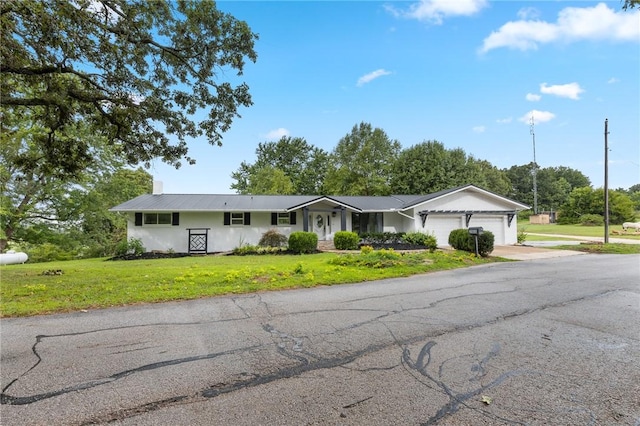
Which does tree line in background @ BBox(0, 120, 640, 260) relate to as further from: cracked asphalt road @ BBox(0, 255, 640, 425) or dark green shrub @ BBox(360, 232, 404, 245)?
dark green shrub @ BBox(360, 232, 404, 245)

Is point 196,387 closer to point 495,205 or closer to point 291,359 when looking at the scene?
point 291,359

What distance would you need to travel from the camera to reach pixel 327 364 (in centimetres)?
340

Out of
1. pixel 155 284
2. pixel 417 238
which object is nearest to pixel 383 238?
pixel 417 238

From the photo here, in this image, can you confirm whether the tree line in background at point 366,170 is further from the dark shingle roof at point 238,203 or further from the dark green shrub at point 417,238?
the dark green shrub at point 417,238

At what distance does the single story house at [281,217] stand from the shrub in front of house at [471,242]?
4.76 metres

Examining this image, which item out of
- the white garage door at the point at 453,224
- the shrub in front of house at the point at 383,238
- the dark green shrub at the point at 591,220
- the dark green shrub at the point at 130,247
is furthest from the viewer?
the dark green shrub at the point at 591,220

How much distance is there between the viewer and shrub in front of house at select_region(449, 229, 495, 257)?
46.4 ft

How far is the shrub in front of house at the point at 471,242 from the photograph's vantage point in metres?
14.1

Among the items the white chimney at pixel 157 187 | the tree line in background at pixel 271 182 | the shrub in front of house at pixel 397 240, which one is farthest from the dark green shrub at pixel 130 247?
the shrub in front of house at pixel 397 240

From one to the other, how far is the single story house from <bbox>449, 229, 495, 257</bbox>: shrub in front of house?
15.6ft

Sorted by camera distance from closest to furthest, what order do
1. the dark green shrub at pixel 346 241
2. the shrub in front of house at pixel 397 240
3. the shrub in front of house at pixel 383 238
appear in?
the dark green shrub at pixel 346 241 → the shrub in front of house at pixel 397 240 → the shrub in front of house at pixel 383 238

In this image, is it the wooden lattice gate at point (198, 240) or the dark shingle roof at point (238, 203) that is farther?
the wooden lattice gate at point (198, 240)

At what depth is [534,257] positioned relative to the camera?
14688 mm

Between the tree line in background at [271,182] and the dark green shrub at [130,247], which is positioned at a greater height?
the tree line in background at [271,182]
